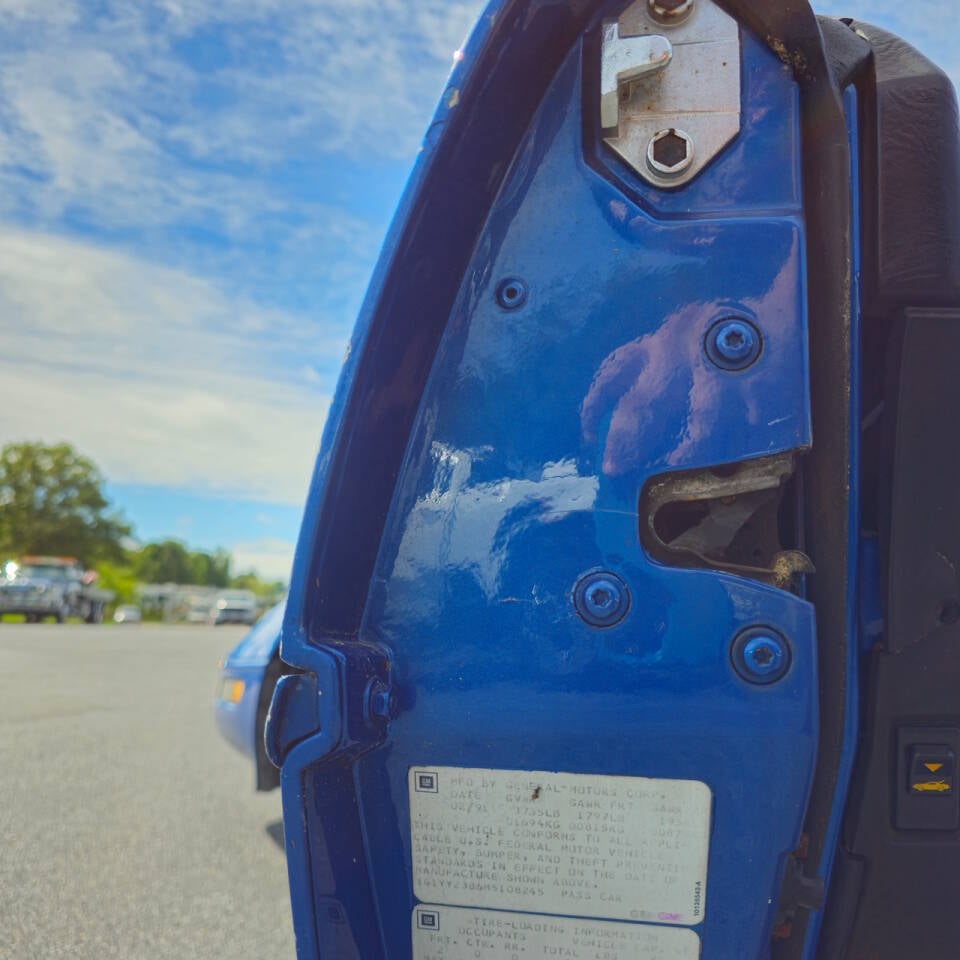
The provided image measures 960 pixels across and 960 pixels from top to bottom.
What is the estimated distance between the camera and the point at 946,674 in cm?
143

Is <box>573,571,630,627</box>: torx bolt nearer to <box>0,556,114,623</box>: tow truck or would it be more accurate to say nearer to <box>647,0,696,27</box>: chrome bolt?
<box>647,0,696,27</box>: chrome bolt

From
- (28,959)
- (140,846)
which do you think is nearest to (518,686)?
(28,959)

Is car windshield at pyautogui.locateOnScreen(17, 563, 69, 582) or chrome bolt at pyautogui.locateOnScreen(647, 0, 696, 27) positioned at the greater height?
chrome bolt at pyautogui.locateOnScreen(647, 0, 696, 27)

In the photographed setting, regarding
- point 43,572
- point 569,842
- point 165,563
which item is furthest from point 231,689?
point 165,563

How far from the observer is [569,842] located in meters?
1.42

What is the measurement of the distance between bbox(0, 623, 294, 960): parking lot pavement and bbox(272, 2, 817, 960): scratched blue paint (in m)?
1.85

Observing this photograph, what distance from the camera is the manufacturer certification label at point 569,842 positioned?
1396 millimetres

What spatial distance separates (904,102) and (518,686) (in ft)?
3.52

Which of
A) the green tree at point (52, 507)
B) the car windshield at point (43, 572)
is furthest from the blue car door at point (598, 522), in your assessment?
the green tree at point (52, 507)

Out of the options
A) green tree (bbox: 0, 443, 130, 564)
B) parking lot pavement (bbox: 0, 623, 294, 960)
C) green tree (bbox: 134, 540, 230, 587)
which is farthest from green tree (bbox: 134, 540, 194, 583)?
parking lot pavement (bbox: 0, 623, 294, 960)

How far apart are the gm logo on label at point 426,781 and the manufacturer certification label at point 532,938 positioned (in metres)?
0.18

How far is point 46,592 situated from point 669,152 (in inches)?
1214

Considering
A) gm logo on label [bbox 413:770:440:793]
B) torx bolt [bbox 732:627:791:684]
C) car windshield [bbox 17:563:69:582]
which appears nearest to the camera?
torx bolt [bbox 732:627:791:684]

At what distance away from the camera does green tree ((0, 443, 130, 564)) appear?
6397 centimetres
